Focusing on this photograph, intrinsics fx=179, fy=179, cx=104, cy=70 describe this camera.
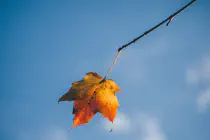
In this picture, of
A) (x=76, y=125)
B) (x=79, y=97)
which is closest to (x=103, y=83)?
(x=79, y=97)

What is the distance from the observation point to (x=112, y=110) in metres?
1.10

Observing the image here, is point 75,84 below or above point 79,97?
above

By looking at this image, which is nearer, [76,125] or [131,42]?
[131,42]

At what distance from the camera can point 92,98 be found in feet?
3.66

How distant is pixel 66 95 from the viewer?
101 cm

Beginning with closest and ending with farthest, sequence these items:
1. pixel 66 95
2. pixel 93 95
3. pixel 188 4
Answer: pixel 188 4 < pixel 66 95 < pixel 93 95

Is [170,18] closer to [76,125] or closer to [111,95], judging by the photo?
[111,95]

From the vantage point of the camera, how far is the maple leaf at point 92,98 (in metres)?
1.05

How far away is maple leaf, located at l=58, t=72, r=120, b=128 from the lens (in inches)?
41.3

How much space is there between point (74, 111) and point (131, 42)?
58cm

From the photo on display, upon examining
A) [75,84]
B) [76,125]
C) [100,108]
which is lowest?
[76,125]

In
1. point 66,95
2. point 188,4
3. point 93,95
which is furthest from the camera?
point 93,95

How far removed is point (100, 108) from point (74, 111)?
0.56 ft

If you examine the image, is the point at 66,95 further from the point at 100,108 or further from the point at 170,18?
the point at 170,18
